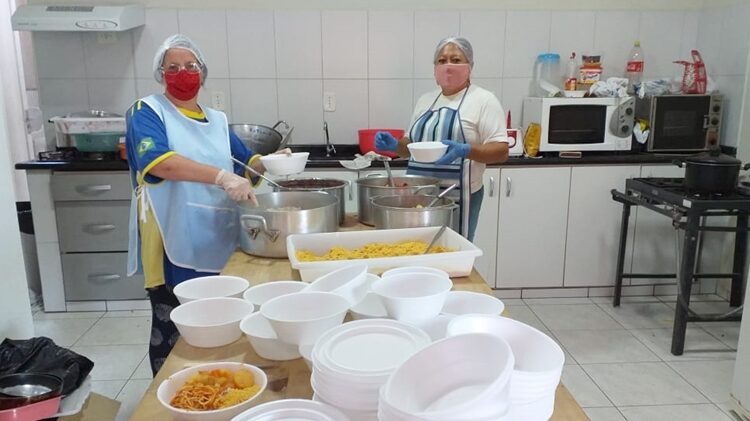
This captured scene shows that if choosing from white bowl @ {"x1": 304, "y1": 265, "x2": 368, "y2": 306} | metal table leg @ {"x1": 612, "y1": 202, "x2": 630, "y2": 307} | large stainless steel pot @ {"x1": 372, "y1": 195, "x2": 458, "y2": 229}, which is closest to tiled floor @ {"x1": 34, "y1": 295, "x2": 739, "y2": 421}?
metal table leg @ {"x1": 612, "y1": 202, "x2": 630, "y2": 307}

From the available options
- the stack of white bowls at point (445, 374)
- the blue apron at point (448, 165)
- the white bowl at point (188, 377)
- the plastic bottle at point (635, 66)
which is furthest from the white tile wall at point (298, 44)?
the stack of white bowls at point (445, 374)

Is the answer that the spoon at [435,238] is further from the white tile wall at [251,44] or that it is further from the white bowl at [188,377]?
the white tile wall at [251,44]

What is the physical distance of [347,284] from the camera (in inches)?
41.9

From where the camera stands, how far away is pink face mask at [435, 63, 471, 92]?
7.11ft

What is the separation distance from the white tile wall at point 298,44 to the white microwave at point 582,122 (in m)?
1.36

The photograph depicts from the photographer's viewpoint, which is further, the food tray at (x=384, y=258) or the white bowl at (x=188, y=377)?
the food tray at (x=384, y=258)

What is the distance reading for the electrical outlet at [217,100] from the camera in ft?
10.8

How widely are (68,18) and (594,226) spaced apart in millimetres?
3051

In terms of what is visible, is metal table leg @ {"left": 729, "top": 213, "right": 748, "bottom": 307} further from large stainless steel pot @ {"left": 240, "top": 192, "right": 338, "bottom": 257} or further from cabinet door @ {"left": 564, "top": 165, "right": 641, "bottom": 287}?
large stainless steel pot @ {"left": 240, "top": 192, "right": 338, "bottom": 257}

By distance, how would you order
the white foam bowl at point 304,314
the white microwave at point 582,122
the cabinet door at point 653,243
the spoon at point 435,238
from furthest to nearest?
1. the cabinet door at point 653,243
2. the white microwave at point 582,122
3. the spoon at point 435,238
4. the white foam bowl at point 304,314

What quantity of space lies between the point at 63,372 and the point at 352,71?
7.51 ft

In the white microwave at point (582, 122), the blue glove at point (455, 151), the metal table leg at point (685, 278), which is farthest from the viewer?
the white microwave at point (582, 122)

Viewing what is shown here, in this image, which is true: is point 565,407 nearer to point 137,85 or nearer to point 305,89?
point 305,89

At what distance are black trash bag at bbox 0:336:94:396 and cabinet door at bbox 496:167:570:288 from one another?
2.20 m
